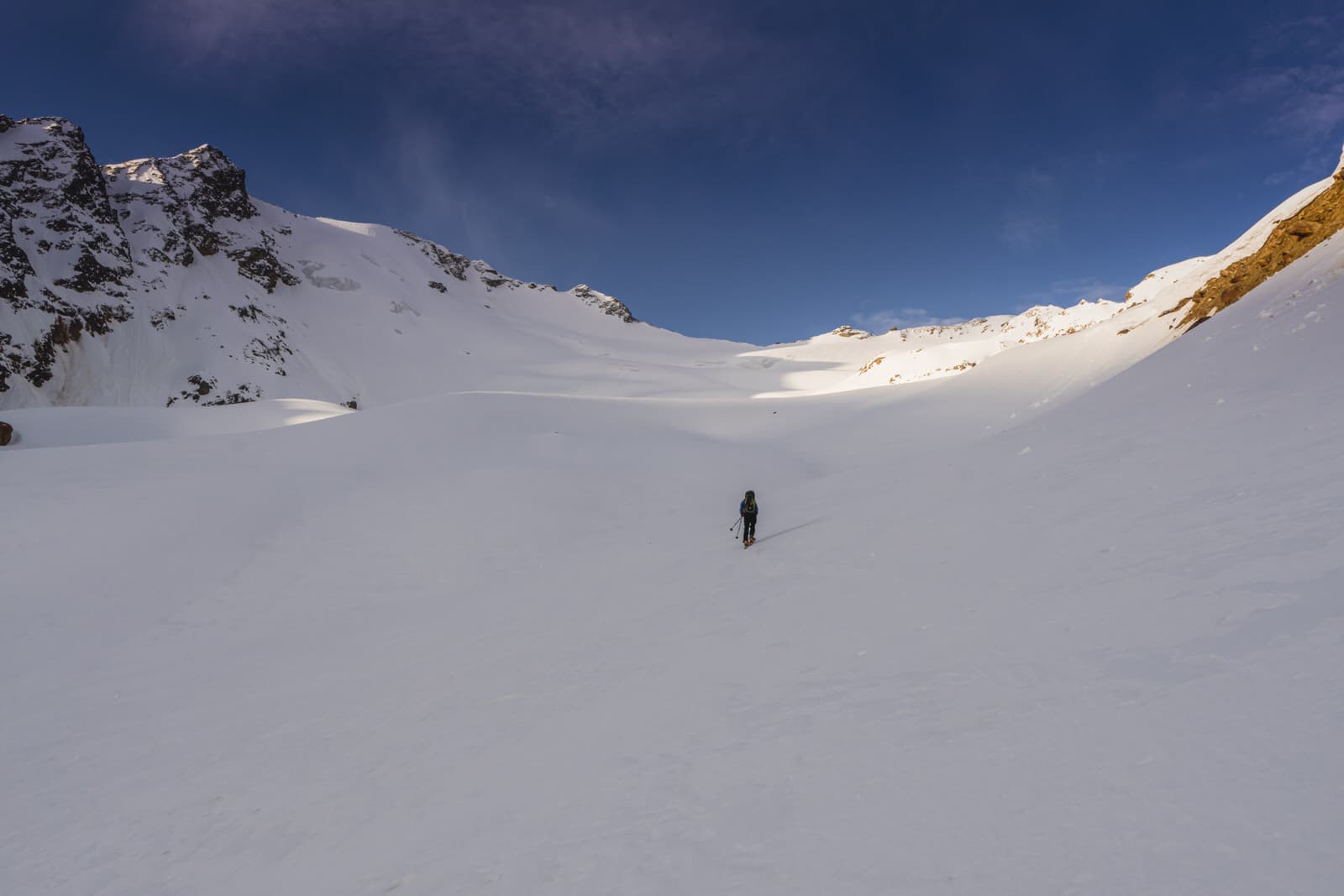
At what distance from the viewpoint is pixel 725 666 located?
6734 millimetres

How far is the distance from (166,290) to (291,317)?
42.6 feet

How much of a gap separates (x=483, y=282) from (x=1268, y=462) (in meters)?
131

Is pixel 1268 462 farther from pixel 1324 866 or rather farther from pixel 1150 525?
pixel 1324 866

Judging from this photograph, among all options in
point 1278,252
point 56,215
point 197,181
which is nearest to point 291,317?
point 56,215

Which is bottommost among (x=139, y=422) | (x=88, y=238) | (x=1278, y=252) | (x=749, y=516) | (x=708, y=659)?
(x=708, y=659)

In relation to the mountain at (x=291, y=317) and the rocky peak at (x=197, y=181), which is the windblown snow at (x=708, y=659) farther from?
the rocky peak at (x=197, y=181)

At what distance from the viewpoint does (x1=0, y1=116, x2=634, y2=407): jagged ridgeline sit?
5506 cm

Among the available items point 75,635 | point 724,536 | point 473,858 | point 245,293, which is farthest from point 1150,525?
point 245,293

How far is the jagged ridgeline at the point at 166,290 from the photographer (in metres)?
55.1

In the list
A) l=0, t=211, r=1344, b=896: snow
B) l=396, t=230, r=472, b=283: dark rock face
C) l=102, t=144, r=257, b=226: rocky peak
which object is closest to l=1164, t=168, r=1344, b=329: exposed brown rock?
l=0, t=211, r=1344, b=896: snow

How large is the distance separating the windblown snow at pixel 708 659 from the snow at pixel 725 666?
0.04m

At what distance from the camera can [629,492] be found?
65.3 feet

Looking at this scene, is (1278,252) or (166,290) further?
(166,290)

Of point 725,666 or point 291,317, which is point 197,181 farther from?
point 725,666
